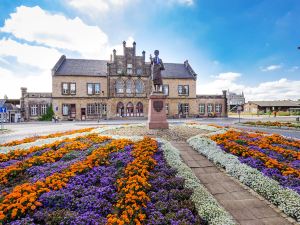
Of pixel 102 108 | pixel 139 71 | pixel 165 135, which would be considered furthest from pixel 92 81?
Answer: pixel 165 135

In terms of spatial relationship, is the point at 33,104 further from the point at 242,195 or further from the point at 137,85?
the point at 242,195

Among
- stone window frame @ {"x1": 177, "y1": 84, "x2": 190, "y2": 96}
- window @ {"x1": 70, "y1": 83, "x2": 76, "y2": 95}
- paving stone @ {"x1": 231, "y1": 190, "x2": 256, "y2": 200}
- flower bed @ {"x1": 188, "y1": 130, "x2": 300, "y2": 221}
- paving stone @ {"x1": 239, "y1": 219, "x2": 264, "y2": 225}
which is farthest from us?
stone window frame @ {"x1": 177, "y1": 84, "x2": 190, "y2": 96}

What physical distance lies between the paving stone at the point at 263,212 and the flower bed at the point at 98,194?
1297 millimetres

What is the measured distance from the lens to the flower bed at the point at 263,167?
454 centimetres

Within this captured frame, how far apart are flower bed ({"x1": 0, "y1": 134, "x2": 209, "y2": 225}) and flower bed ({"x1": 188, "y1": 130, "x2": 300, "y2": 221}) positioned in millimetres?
1938

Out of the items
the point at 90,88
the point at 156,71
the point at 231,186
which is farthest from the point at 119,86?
the point at 231,186

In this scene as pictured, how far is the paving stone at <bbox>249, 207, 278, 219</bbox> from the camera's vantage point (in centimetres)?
416

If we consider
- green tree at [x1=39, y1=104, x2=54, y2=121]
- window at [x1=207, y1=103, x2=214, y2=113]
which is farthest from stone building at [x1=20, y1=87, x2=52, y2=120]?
window at [x1=207, y1=103, x2=214, y2=113]

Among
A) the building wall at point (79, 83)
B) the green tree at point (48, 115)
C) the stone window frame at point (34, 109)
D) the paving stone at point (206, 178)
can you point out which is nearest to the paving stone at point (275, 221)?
the paving stone at point (206, 178)

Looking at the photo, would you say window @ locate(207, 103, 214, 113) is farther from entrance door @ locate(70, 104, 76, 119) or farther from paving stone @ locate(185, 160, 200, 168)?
paving stone @ locate(185, 160, 200, 168)

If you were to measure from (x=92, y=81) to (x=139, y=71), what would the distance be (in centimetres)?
1067

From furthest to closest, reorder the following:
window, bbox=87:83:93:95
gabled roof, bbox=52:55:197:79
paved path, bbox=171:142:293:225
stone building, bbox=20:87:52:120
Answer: window, bbox=87:83:93:95
gabled roof, bbox=52:55:197:79
stone building, bbox=20:87:52:120
paved path, bbox=171:142:293:225

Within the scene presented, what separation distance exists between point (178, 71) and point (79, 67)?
23658 millimetres

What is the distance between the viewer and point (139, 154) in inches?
270
